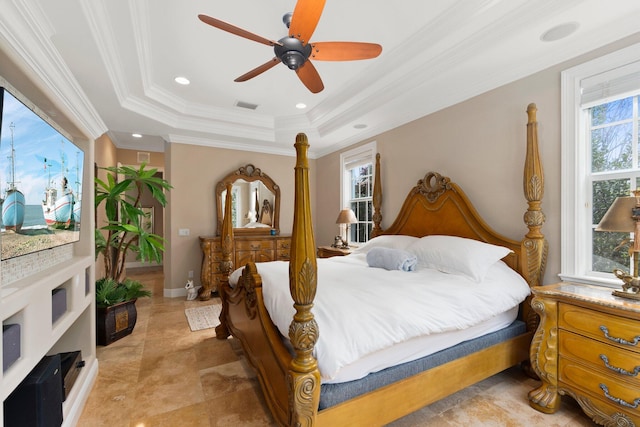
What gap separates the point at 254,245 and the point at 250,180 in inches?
44.7

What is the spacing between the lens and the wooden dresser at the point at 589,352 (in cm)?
157

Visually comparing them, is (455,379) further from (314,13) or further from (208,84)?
(208,84)

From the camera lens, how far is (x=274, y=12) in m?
2.22

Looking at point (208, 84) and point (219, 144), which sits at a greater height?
point (208, 84)

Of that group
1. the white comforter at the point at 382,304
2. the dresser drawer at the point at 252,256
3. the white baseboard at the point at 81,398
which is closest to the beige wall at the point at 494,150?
the white comforter at the point at 382,304

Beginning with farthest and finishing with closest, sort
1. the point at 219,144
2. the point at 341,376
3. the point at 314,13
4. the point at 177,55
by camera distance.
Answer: the point at 219,144 < the point at 177,55 < the point at 314,13 < the point at 341,376

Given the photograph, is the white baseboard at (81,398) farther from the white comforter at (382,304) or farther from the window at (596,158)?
the window at (596,158)

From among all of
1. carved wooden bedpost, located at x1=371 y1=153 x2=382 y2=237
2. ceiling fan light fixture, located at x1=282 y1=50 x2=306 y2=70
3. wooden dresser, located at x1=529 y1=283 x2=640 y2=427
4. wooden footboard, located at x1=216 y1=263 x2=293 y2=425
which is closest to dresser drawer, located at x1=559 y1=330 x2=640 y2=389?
wooden dresser, located at x1=529 y1=283 x2=640 y2=427

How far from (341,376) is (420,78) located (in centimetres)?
264

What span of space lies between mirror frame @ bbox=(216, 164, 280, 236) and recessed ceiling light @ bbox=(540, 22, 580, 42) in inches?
160

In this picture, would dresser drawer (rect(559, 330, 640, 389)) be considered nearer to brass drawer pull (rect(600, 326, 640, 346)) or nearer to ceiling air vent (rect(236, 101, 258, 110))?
brass drawer pull (rect(600, 326, 640, 346))

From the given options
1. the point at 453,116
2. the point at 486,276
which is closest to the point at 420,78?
the point at 453,116

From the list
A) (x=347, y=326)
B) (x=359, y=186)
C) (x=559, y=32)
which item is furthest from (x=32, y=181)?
(x=359, y=186)

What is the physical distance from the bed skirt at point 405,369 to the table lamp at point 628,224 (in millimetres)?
722
